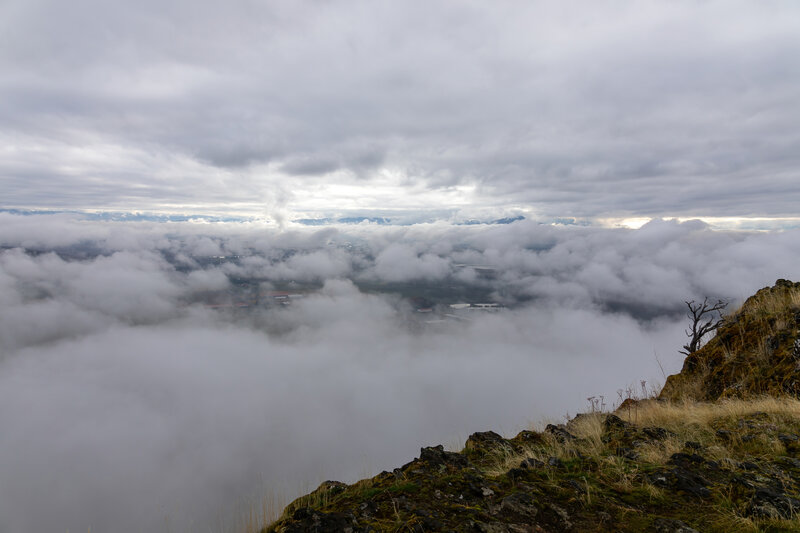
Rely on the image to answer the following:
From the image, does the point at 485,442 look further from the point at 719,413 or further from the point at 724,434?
the point at 719,413

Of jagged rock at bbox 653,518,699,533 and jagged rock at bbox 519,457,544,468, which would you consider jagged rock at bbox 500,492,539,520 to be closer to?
jagged rock at bbox 653,518,699,533

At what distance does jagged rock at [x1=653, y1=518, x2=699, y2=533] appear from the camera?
2802 mm

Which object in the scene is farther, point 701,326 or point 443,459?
point 701,326

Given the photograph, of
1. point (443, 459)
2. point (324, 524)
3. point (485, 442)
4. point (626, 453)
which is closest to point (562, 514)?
point (443, 459)

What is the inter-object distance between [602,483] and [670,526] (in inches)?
42.2

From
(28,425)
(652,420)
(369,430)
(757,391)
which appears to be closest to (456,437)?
(652,420)

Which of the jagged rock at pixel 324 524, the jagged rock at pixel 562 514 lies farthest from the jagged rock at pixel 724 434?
the jagged rock at pixel 324 524

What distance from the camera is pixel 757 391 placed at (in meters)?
7.78

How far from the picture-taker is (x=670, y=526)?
114 inches

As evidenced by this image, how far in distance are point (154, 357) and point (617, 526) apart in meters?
248

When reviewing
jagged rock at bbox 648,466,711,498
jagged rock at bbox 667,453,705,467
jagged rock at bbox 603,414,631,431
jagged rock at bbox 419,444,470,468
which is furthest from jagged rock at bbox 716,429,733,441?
jagged rock at bbox 419,444,470,468

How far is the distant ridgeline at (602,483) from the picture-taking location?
10.2ft

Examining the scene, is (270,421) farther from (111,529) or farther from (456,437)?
(456,437)

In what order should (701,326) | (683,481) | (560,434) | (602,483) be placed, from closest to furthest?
(683,481), (602,483), (560,434), (701,326)
